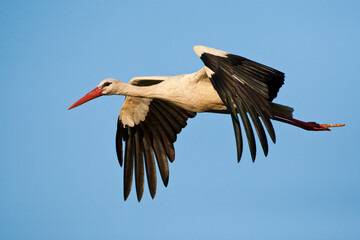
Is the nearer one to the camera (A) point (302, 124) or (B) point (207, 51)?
(B) point (207, 51)

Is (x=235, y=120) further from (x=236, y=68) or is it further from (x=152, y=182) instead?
(x=152, y=182)

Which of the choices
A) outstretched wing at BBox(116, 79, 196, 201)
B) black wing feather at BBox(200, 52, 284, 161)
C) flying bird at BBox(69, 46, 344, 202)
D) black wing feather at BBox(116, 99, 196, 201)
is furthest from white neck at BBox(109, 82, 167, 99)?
black wing feather at BBox(200, 52, 284, 161)

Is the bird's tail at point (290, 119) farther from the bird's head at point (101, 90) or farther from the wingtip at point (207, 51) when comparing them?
the bird's head at point (101, 90)

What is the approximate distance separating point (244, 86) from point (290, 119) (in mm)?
2070

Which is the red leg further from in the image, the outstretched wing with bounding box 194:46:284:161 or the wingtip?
the wingtip

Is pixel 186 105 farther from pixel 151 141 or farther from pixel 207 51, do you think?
pixel 151 141

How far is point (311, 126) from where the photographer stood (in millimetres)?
7871

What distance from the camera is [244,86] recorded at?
605cm

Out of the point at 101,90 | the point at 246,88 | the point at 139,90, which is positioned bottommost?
the point at 246,88

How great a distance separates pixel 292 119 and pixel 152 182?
2356mm

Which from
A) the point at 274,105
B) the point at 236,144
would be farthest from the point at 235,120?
the point at 274,105

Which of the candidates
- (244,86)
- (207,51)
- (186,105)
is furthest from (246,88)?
(186,105)

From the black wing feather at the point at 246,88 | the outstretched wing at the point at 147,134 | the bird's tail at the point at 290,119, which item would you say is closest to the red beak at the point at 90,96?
the outstretched wing at the point at 147,134

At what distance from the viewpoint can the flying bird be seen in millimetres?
5891
